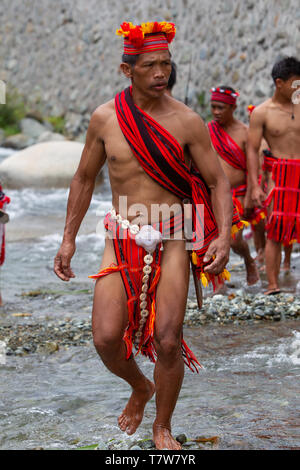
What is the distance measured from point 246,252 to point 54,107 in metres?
17.3

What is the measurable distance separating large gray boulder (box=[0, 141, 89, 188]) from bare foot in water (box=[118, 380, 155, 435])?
1429 cm

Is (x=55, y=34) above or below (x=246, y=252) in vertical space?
above

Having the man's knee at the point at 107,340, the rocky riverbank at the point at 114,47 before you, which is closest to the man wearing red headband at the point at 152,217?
the man's knee at the point at 107,340

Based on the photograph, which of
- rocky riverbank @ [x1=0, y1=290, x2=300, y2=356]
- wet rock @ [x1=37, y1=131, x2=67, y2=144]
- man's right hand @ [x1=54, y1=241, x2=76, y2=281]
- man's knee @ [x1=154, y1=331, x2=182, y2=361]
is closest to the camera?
man's knee @ [x1=154, y1=331, x2=182, y2=361]

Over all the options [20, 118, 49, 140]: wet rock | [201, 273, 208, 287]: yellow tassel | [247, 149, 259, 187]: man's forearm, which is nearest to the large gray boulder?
[20, 118, 49, 140]: wet rock

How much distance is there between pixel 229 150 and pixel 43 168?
10.8m

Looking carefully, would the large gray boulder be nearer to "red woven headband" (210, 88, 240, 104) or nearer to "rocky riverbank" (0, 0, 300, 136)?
"rocky riverbank" (0, 0, 300, 136)

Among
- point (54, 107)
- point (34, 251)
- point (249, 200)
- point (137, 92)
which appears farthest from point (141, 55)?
point (54, 107)

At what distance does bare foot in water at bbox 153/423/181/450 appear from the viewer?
414cm

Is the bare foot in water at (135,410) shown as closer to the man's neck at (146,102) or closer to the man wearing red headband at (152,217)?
the man wearing red headband at (152,217)

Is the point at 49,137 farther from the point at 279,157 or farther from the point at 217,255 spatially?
the point at 217,255

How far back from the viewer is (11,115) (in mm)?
24969

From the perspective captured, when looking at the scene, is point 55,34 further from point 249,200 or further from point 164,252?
point 164,252

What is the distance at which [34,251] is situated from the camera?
11.9m
